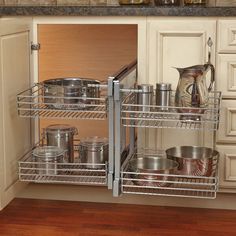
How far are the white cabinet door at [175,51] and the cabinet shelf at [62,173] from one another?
1.07 ft

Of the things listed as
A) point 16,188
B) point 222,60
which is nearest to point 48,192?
point 16,188

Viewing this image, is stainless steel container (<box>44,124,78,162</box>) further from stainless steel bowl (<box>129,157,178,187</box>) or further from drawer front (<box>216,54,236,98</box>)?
drawer front (<box>216,54,236,98</box>)

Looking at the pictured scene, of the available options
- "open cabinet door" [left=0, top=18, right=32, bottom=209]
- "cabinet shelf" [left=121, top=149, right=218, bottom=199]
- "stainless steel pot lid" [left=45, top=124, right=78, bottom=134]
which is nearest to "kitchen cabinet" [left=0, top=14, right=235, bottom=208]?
"open cabinet door" [left=0, top=18, right=32, bottom=209]

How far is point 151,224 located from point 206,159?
1.29 feet

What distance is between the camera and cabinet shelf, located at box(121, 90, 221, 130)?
227 cm

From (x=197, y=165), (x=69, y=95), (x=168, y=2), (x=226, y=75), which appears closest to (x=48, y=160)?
(x=69, y=95)

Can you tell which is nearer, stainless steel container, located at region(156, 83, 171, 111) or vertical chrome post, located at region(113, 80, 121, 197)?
vertical chrome post, located at region(113, 80, 121, 197)

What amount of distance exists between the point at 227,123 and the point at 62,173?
2.40 ft

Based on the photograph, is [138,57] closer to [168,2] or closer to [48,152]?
[168,2]

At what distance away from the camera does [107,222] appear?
253cm

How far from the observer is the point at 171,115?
2.42 m

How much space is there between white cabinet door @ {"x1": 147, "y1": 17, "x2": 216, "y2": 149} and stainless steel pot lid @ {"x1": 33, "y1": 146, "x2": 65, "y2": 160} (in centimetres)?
41

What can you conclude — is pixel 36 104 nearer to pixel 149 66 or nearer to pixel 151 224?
pixel 149 66

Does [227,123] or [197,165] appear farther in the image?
[227,123]
